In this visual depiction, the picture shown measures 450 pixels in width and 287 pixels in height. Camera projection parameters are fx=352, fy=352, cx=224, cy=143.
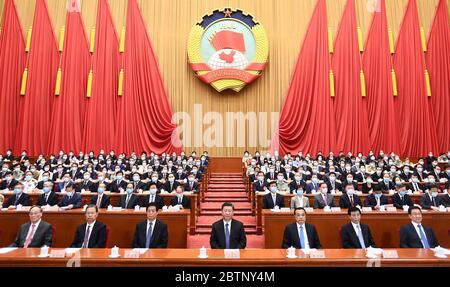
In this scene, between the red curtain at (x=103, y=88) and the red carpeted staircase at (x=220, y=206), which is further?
the red curtain at (x=103, y=88)

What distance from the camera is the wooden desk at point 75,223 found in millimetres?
4953

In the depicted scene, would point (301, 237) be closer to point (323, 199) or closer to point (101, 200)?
point (323, 199)

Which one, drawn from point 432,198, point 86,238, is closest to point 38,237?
point 86,238

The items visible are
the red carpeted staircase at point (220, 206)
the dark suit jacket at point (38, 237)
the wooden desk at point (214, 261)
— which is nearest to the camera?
the wooden desk at point (214, 261)

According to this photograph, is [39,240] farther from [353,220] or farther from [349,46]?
[349,46]

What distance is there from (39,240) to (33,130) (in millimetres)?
10048

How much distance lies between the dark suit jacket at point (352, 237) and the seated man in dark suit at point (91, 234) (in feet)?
9.41

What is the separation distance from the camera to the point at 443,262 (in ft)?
9.22

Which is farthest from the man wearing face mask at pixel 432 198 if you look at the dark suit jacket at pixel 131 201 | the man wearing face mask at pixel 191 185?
the dark suit jacket at pixel 131 201

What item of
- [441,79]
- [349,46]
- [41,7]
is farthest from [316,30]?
[41,7]

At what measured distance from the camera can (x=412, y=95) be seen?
42.0 ft

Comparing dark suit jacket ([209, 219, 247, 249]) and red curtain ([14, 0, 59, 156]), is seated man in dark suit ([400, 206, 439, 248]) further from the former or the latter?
red curtain ([14, 0, 59, 156])

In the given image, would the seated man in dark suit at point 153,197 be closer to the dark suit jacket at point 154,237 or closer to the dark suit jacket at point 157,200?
the dark suit jacket at point 157,200

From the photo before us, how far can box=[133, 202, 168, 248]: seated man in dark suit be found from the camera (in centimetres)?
423
